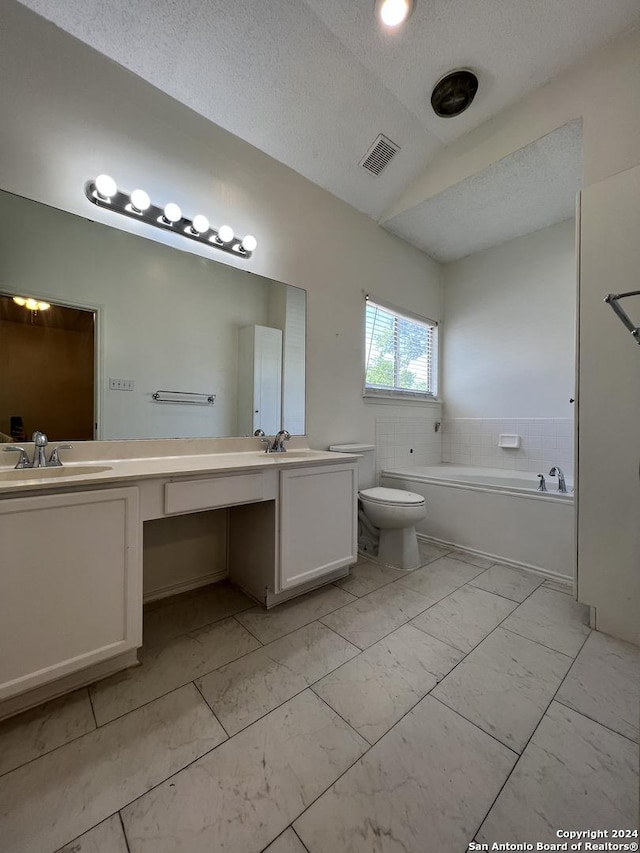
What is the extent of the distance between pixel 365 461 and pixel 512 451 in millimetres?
1409

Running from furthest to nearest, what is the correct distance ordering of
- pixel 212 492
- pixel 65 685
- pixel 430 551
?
pixel 430 551 < pixel 212 492 < pixel 65 685

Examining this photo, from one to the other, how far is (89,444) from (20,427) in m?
0.26

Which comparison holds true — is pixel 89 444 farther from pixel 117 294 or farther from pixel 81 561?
pixel 117 294

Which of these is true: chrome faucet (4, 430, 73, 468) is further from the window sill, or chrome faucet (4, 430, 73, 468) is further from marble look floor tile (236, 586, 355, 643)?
the window sill

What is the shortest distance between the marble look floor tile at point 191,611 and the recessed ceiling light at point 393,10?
9.84 feet

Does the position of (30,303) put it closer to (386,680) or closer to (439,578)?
(386,680)

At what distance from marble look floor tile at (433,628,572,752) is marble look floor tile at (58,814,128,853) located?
0.97 metres

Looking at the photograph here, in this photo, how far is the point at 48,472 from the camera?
1.37 metres

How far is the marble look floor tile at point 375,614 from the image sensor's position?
155 centimetres

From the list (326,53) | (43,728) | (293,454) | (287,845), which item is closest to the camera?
(287,845)

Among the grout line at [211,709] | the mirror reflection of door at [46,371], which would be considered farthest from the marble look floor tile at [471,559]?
the mirror reflection of door at [46,371]

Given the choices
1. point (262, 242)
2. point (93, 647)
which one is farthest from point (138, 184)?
point (93, 647)

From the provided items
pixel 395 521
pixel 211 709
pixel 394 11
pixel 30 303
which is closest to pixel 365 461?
pixel 395 521

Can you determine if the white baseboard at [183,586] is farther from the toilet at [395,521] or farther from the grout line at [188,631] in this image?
the toilet at [395,521]
